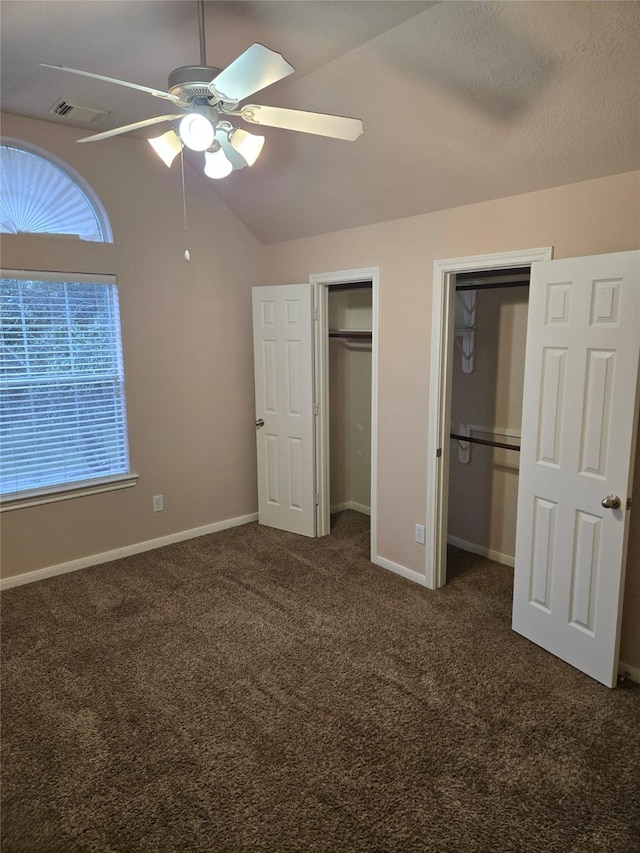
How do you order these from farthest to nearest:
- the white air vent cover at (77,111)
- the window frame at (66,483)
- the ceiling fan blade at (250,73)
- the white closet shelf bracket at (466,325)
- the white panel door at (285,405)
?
1. the white panel door at (285,405)
2. the white closet shelf bracket at (466,325)
3. the window frame at (66,483)
4. the white air vent cover at (77,111)
5. the ceiling fan blade at (250,73)

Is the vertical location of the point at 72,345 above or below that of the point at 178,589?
above

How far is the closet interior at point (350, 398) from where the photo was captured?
483 cm

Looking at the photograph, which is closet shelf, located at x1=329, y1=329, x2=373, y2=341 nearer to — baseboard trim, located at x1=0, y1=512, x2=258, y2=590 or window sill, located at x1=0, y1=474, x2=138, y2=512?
baseboard trim, located at x1=0, y1=512, x2=258, y2=590

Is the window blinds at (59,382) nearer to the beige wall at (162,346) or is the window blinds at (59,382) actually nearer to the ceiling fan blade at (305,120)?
the beige wall at (162,346)

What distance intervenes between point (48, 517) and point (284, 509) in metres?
1.82

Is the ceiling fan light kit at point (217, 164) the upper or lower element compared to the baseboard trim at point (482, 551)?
upper

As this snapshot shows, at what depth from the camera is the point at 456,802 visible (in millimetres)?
2000

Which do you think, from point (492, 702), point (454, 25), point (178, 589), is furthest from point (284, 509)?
point (454, 25)

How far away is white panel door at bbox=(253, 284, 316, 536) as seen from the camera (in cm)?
430

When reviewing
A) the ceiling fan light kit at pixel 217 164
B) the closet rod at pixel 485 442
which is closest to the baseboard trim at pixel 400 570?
the closet rod at pixel 485 442

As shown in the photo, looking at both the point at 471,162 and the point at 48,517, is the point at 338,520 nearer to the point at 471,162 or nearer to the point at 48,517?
the point at 48,517

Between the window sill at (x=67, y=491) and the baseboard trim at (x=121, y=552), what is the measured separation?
48 centimetres

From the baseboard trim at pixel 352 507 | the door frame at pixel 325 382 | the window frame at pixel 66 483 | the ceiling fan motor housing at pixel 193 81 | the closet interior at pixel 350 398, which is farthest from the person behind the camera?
the baseboard trim at pixel 352 507

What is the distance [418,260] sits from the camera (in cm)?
344
